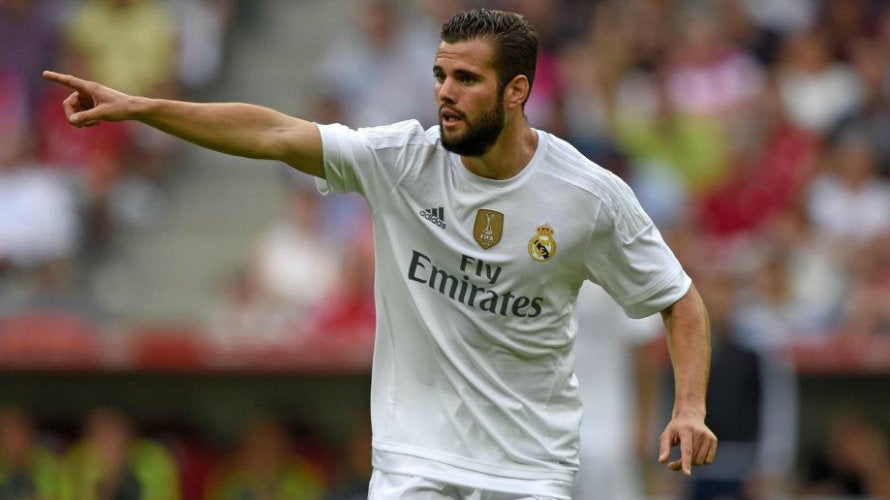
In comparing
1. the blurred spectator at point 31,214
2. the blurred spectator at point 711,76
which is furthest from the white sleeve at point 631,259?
the blurred spectator at point 31,214

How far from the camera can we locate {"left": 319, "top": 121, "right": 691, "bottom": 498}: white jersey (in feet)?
20.2

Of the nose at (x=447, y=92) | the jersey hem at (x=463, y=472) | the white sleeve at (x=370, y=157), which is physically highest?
the nose at (x=447, y=92)

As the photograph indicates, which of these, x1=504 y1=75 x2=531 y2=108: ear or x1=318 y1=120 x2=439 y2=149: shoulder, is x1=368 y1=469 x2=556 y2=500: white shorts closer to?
x1=318 y1=120 x2=439 y2=149: shoulder

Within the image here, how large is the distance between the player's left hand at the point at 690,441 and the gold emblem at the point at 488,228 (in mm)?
938

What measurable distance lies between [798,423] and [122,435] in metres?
4.89

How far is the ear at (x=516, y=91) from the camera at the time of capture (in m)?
6.14

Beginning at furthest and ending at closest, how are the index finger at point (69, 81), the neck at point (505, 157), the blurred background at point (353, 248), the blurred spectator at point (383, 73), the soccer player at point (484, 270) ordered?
the blurred spectator at point (383, 73), the blurred background at point (353, 248), the neck at point (505, 157), the soccer player at point (484, 270), the index finger at point (69, 81)

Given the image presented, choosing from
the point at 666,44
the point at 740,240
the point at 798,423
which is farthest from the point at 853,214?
the point at 666,44

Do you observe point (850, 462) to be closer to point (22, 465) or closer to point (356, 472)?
point (356, 472)

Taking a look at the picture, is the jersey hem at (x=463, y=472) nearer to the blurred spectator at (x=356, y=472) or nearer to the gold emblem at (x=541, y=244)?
the gold emblem at (x=541, y=244)

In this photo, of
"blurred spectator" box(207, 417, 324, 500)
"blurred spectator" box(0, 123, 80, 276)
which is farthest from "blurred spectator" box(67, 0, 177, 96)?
"blurred spectator" box(207, 417, 324, 500)

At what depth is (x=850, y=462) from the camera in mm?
11742

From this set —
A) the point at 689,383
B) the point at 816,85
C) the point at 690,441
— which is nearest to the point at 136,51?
the point at 816,85

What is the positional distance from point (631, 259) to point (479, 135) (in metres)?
0.79
